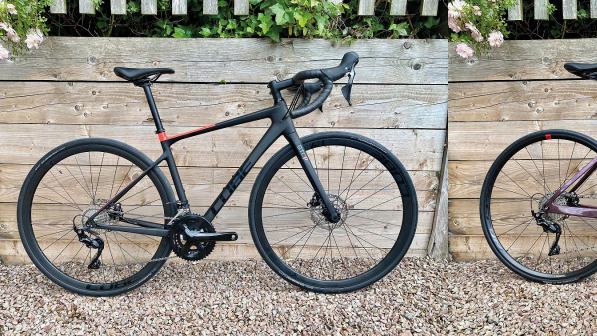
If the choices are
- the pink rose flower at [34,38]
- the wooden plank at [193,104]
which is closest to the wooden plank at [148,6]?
the wooden plank at [193,104]

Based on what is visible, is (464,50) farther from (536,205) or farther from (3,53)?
(3,53)

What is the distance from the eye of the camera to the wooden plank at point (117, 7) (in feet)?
8.82

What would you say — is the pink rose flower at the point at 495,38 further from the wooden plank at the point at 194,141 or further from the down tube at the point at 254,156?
the down tube at the point at 254,156

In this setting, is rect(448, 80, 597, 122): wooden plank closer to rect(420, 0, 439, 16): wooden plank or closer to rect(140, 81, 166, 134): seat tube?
rect(420, 0, 439, 16): wooden plank

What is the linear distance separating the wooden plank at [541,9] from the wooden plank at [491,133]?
0.66 meters

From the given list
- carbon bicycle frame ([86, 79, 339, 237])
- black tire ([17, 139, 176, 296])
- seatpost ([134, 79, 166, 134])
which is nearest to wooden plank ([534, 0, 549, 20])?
carbon bicycle frame ([86, 79, 339, 237])

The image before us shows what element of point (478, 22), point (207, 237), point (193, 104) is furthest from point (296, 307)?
point (478, 22)

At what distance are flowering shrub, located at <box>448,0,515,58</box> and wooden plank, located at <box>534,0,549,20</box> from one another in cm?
19

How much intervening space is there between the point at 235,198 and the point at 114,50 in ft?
3.92

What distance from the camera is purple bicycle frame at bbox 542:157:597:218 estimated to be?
8.53 feet

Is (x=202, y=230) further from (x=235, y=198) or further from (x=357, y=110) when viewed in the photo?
(x=357, y=110)

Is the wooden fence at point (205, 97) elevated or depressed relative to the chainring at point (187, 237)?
elevated

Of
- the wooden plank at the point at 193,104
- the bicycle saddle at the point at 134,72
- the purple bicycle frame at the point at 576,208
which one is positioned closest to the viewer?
the bicycle saddle at the point at 134,72

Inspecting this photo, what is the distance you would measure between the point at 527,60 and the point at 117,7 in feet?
8.46
